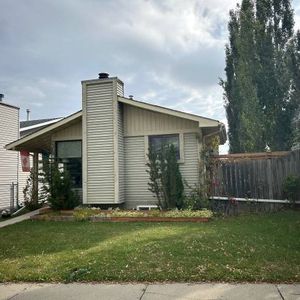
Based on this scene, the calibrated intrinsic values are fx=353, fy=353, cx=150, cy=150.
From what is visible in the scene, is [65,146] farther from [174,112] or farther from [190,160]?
[190,160]

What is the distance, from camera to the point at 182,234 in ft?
25.9

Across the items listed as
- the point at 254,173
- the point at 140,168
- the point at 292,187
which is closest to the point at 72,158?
the point at 140,168

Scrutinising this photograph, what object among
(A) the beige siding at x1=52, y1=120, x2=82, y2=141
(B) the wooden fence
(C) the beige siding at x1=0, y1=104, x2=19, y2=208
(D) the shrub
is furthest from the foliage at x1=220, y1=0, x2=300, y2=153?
(C) the beige siding at x1=0, y1=104, x2=19, y2=208

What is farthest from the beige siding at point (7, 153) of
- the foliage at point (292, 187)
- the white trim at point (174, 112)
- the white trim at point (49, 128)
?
the foliage at point (292, 187)

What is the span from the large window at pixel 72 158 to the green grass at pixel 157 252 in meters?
4.47

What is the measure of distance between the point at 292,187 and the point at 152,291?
7.51 metres

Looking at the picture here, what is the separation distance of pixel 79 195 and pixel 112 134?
2.89 m

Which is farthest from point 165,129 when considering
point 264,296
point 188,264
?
point 264,296

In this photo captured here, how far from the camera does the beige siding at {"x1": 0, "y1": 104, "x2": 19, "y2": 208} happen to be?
1623cm

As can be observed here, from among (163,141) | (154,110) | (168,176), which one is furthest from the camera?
(163,141)

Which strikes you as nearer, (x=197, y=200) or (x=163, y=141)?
(x=197, y=200)

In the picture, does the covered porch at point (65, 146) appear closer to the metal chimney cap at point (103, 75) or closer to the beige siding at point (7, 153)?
the metal chimney cap at point (103, 75)

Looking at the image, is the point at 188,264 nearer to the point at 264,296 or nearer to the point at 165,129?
the point at 264,296

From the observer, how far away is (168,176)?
38.1 feet
